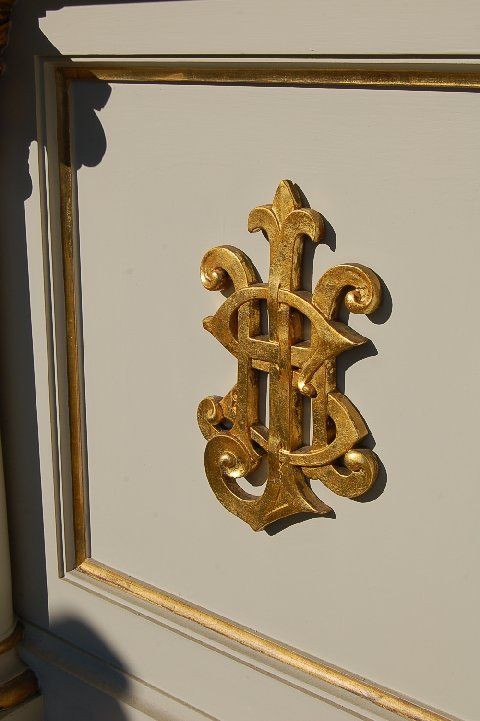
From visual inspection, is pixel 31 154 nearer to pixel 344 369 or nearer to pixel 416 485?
pixel 344 369

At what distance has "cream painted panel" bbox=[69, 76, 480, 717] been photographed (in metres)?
0.81

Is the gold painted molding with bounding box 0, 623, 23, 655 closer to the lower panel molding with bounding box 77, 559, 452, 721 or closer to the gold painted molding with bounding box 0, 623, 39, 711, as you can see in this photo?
A: the gold painted molding with bounding box 0, 623, 39, 711

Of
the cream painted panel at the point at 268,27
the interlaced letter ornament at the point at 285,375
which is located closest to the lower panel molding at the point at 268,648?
the interlaced letter ornament at the point at 285,375

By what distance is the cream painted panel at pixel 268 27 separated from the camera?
746 mm

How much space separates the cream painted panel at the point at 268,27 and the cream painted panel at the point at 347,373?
44 mm

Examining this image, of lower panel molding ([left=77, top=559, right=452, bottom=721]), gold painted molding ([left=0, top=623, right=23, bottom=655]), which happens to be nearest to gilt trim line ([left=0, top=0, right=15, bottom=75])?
lower panel molding ([left=77, top=559, right=452, bottom=721])

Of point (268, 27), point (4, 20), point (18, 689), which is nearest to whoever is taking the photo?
point (268, 27)

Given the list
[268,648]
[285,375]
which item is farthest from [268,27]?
[268,648]

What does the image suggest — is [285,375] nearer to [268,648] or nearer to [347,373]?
[347,373]

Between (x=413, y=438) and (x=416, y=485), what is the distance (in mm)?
43

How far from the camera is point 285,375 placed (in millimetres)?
926

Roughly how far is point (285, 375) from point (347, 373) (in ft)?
0.20

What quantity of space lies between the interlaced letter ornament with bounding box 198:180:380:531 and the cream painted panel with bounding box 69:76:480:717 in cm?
2

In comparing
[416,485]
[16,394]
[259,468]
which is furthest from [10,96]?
[416,485]
